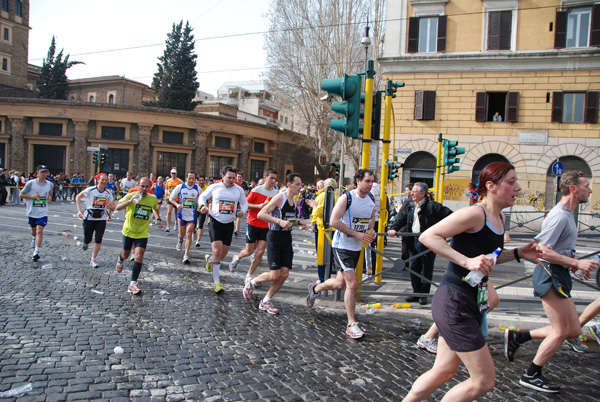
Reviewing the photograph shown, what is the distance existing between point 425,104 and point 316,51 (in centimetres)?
1082

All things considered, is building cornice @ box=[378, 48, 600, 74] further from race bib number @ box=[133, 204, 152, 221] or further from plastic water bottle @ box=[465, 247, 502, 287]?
plastic water bottle @ box=[465, 247, 502, 287]

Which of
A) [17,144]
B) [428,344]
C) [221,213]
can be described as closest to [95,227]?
[221,213]

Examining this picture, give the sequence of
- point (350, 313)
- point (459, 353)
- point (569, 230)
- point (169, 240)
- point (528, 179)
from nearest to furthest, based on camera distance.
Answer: point (459, 353) < point (569, 230) < point (350, 313) < point (169, 240) < point (528, 179)

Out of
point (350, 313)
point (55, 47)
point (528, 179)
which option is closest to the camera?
point (350, 313)

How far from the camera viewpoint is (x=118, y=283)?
736cm

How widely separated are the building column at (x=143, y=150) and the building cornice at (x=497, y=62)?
22084 millimetres

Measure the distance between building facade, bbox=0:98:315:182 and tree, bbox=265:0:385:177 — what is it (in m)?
9.66

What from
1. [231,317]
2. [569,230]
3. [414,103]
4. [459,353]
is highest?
[414,103]

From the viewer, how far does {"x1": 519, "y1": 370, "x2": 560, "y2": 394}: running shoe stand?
12.6 feet

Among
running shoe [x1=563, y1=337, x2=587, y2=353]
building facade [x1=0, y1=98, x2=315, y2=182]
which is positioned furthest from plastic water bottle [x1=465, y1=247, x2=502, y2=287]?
building facade [x1=0, y1=98, x2=315, y2=182]

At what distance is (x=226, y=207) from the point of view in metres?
6.98

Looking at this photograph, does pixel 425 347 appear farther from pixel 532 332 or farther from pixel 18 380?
pixel 18 380

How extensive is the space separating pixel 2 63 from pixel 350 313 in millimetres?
63139

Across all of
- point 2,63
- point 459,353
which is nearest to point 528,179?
point 459,353
